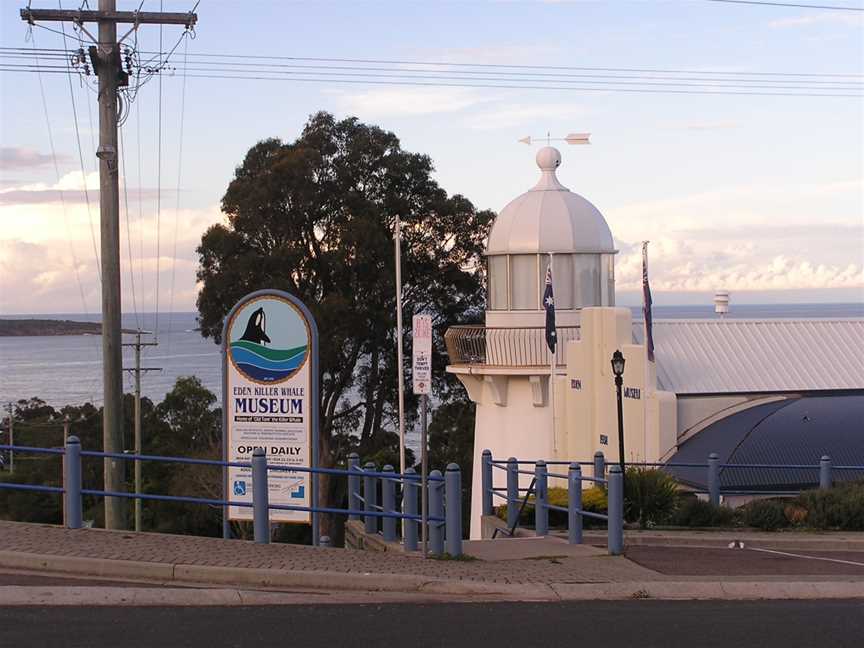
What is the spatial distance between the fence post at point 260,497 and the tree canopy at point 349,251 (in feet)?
82.3

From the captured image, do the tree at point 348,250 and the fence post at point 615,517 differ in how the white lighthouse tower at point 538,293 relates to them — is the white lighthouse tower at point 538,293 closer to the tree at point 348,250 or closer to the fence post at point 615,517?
the tree at point 348,250

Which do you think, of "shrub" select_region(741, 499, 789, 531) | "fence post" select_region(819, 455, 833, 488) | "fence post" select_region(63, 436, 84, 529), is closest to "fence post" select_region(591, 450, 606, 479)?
"shrub" select_region(741, 499, 789, 531)

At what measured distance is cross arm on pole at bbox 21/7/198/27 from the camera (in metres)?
18.5

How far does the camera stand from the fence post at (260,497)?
43.9ft

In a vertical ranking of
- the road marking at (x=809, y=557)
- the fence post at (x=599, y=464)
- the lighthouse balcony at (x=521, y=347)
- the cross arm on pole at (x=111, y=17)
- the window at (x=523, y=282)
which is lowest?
the road marking at (x=809, y=557)

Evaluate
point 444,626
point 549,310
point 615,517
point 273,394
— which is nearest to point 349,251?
point 549,310

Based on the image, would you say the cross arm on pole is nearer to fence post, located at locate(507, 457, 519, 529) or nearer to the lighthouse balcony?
fence post, located at locate(507, 457, 519, 529)

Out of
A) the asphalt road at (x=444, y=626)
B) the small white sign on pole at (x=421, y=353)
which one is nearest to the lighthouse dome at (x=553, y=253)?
the small white sign on pole at (x=421, y=353)

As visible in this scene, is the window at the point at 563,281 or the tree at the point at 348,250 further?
the tree at the point at 348,250

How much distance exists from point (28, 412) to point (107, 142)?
6093 cm

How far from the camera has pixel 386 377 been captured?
41781 mm

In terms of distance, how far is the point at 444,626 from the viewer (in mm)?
10180

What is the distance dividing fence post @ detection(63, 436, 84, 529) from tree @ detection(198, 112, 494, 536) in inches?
985

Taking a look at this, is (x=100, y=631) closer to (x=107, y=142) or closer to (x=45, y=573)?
(x=45, y=573)
